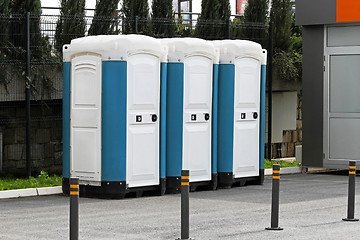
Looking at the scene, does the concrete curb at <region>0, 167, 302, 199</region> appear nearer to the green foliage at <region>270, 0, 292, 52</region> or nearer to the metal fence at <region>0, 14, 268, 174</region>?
the metal fence at <region>0, 14, 268, 174</region>

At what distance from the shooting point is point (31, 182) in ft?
47.1

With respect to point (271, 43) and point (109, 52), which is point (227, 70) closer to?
point (109, 52)

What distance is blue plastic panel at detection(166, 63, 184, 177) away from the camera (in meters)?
13.8

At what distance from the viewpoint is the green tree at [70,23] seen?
631 inches

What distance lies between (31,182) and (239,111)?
13.0ft

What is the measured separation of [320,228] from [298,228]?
0.90 ft

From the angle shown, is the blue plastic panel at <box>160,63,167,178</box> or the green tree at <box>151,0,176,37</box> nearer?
the blue plastic panel at <box>160,63,167,178</box>

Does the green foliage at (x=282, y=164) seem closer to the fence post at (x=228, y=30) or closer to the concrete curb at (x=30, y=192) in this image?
the fence post at (x=228, y=30)

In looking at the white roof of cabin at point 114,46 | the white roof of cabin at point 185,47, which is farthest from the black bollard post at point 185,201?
the white roof of cabin at point 185,47

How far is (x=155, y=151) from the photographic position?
13.5 m

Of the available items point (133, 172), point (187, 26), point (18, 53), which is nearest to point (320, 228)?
point (133, 172)

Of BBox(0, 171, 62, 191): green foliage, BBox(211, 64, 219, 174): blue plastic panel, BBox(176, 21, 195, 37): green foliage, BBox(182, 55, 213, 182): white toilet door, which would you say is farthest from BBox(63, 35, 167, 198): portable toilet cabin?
BBox(176, 21, 195, 37): green foliage

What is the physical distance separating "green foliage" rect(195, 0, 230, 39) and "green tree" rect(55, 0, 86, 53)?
10.1 feet

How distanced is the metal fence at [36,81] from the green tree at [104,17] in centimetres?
2
